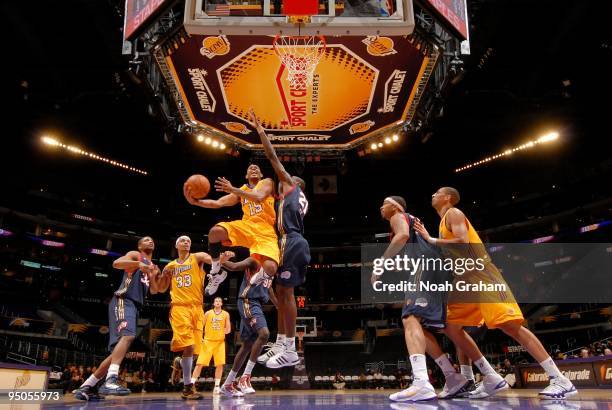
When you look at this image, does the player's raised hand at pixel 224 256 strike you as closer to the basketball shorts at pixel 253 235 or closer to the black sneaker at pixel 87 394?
the basketball shorts at pixel 253 235

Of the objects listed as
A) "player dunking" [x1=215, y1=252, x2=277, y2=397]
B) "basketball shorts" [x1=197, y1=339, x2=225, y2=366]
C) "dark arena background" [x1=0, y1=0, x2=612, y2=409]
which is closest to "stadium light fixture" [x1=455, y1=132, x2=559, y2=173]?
"dark arena background" [x1=0, y1=0, x2=612, y2=409]

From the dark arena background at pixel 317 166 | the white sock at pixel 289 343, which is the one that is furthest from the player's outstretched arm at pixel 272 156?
the white sock at pixel 289 343

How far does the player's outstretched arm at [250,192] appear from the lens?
4742mm

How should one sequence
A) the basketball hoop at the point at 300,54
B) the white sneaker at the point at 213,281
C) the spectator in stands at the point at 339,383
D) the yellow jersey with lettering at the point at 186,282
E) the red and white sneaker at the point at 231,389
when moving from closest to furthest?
the white sneaker at the point at 213,281 → the red and white sneaker at the point at 231,389 → the yellow jersey with lettering at the point at 186,282 → the basketball hoop at the point at 300,54 → the spectator in stands at the point at 339,383

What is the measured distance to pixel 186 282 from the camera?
24.2ft

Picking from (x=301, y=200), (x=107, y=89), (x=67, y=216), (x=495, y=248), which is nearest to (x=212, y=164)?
(x=107, y=89)

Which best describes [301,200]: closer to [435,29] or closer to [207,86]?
[435,29]

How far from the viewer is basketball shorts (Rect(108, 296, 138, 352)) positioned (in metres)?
5.96

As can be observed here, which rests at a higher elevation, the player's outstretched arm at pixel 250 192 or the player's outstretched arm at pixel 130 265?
the player's outstretched arm at pixel 250 192

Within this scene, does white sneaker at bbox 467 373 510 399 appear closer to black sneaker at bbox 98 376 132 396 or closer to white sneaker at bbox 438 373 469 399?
white sneaker at bbox 438 373 469 399

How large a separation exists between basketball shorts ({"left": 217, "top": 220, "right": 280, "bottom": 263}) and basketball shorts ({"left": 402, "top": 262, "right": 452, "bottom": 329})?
139cm

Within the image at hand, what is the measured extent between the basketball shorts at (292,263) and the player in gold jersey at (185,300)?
9.07 feet

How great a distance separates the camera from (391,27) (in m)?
6.41

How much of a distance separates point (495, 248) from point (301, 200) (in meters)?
26.4
